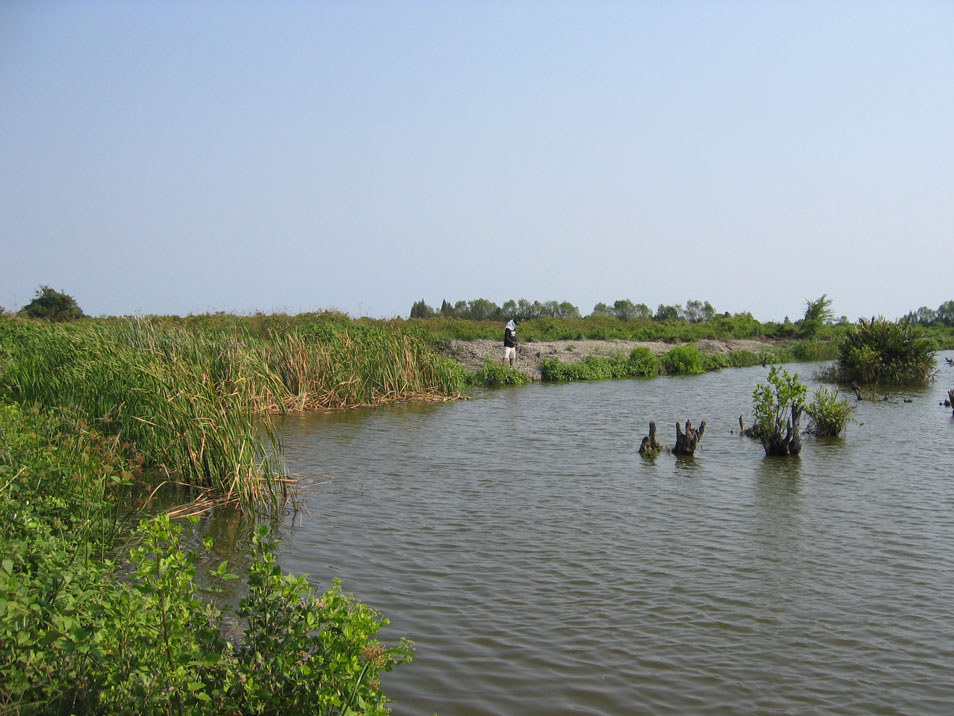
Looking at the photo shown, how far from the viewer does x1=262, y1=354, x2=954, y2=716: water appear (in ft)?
17.4

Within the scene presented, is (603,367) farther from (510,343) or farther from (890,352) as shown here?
(890,352)

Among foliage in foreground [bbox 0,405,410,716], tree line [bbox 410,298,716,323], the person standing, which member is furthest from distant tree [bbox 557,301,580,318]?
foliage in foreground [bbox 0,405,410,716]

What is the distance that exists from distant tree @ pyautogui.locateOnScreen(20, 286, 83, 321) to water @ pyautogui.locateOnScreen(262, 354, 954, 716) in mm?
21920

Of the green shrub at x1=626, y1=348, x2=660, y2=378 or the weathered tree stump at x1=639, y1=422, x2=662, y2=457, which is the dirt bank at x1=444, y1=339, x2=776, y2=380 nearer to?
the green shrub at x1=626, y1=348, x2=660, y2=378

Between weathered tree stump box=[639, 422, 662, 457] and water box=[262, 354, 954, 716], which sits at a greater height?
weathered tree stump box=[639, 422, 662, 457]

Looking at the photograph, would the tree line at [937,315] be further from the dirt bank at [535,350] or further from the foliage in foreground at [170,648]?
the foliage in foreground at [170,648]

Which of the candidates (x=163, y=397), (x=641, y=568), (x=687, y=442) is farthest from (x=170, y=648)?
(x=687, y=442)

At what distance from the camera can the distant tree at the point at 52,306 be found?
3134 cm

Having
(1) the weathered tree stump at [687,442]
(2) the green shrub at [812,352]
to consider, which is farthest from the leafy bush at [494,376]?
(2) the green shrub at [812,352]

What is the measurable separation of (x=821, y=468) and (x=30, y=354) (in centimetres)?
1220

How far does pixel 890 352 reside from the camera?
25.4 meters

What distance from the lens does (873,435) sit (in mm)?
15711

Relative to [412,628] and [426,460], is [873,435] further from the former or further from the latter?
[412,628]

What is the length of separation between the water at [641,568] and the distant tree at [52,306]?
21920 mm
